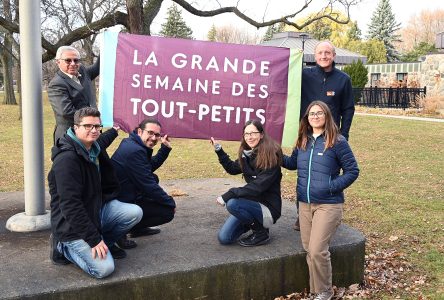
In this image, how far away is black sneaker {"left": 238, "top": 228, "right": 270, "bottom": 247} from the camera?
4230 mm

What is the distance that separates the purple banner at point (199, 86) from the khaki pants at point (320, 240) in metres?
1.32

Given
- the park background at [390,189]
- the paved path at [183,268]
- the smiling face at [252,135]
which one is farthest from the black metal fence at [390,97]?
the smiling face at [252,135]

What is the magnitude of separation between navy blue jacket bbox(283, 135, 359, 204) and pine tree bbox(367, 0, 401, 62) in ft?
203

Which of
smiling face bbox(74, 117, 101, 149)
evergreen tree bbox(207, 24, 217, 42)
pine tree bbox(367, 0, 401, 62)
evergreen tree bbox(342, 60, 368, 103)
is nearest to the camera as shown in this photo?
smiling face bbox(74, 117, 101, 149)

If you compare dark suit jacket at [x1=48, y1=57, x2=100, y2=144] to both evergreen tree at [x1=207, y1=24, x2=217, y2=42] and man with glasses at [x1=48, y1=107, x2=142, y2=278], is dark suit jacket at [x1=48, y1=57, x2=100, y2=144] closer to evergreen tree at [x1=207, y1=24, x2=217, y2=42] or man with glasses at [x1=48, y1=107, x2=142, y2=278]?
man with glasses at [x1=48, y1=107, x2=142, y2=278]

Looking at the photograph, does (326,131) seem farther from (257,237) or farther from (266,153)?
(257,237)

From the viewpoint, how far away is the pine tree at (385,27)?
63.2 m

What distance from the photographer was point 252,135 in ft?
13.9

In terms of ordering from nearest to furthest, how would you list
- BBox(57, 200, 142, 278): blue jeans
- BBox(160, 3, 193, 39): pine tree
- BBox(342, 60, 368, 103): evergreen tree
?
1. BBox(57, 200, 142, 278): blue jeans
2. BBox(342, 60, 368, 103): evergreen tree
3. BBox(160, 3, 193, 39): pine tree

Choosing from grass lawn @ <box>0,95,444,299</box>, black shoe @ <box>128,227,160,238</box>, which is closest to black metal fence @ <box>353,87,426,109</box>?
grass lawn @ <box>0,95,444,299</box>

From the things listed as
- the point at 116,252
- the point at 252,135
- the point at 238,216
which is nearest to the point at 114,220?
the point at 116,252

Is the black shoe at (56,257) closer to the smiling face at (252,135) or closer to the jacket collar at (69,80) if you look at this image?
the jacket collar at (69,80)

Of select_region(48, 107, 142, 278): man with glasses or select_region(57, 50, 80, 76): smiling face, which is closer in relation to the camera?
select_region(48, 107, 142, 278): man with glasses

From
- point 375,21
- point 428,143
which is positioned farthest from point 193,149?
point 375,21
